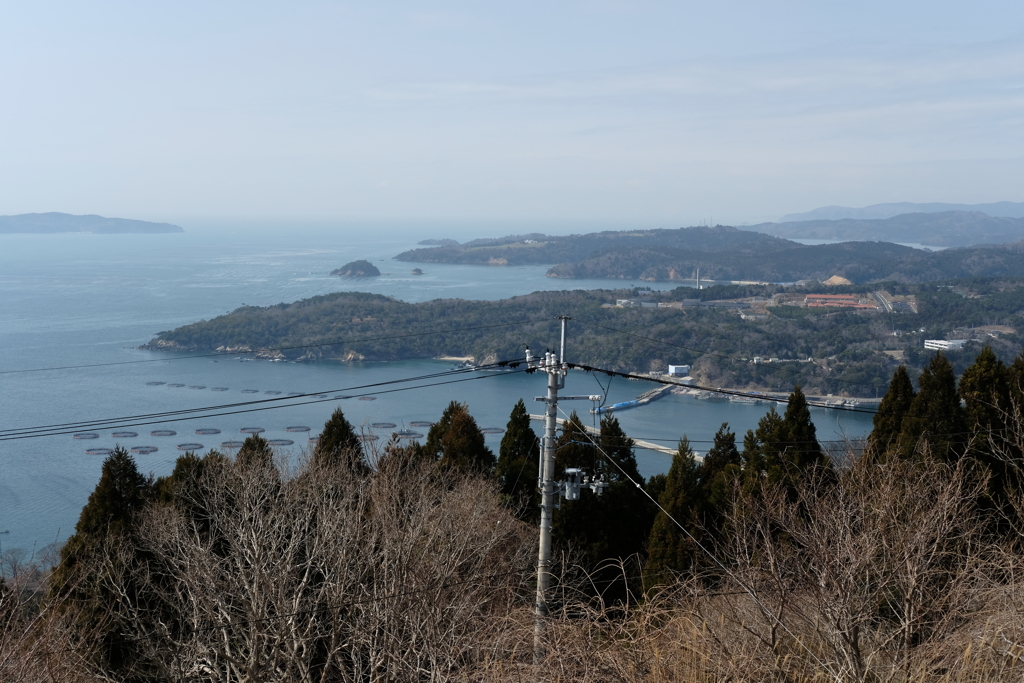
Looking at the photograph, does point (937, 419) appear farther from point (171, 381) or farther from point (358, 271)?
point (358, 271)

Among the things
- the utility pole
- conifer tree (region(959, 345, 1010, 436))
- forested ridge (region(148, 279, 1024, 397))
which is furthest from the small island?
the utility pole

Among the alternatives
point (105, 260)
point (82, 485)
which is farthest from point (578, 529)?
point (105, 260)

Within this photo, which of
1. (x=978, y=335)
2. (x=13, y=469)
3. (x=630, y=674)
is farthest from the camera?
(x=978, y=335)

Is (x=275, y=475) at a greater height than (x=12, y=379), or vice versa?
(x=275, y=475)

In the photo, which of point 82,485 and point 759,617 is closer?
point 759,617

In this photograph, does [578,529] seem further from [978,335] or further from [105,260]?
[105,260]

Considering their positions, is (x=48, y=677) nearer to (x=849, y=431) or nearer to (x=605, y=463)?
(x=605, y=463)

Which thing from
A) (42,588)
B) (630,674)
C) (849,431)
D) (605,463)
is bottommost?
(849,431)

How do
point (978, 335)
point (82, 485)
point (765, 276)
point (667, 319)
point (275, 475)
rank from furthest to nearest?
1. point (765, 276)
2. point (667, 319)
3. point (978, 335)
4. point (82, 485)
5. point (275, 475)
